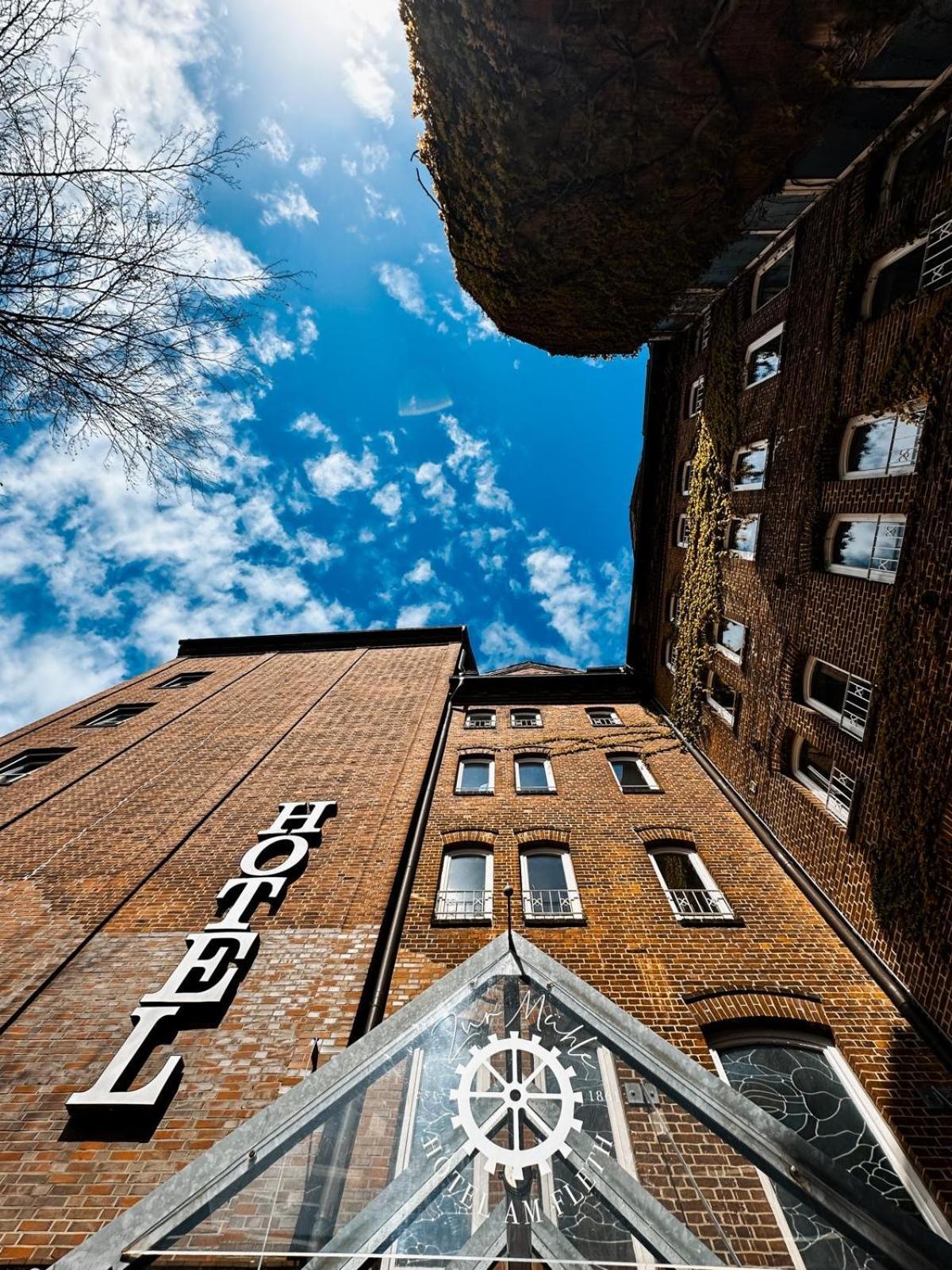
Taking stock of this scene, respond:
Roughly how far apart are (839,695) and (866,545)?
7.10 feet

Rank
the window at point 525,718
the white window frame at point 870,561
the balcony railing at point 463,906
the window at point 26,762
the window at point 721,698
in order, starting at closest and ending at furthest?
1. the white window frame at point 870,561
2. the balcony railing at point 463,906
3. the window at point 721,698
4. the window at point 26,762
5. the window at point 525,718

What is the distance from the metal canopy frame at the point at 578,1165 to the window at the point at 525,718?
1011 cm

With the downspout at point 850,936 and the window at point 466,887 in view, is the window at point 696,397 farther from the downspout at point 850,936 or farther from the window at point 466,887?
the window at point 466,887

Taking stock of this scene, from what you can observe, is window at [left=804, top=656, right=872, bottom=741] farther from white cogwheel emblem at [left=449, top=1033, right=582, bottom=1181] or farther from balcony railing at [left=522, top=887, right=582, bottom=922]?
white cogwheel emblem at [left=449, top=1033, right=582, bottom=1181]

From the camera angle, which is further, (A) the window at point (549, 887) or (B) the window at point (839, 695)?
(A) the window at point (549, 887)

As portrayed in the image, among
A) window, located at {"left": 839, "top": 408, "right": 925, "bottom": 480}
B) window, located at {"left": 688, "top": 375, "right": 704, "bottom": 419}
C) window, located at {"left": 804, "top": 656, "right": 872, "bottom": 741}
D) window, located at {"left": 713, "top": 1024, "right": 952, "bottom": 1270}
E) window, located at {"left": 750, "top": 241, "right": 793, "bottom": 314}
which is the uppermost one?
window, located at {"left": 750, "top": 241, "right": 793, "bottom": 314}

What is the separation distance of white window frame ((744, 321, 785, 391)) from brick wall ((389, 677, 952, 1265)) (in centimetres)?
795

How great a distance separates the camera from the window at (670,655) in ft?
44.6

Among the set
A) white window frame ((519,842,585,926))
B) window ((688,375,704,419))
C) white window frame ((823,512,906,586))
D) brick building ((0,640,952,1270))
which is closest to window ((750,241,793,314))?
window ((688,375,704,419))

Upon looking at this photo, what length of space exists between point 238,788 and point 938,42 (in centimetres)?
1489

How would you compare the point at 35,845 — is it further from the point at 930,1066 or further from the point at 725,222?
the point at 725,222

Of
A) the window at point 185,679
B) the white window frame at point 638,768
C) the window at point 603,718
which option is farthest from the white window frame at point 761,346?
the window at point 185,679

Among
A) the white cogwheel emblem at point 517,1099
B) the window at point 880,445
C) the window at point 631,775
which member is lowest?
the window at point 631,775

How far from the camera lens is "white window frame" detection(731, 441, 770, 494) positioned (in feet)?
31.3
